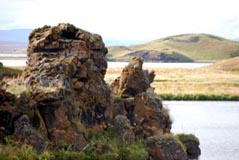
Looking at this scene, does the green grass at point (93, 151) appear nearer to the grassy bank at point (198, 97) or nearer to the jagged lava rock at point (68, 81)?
the jagged lava rock at point (68, 81)

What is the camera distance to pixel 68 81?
39781 mm

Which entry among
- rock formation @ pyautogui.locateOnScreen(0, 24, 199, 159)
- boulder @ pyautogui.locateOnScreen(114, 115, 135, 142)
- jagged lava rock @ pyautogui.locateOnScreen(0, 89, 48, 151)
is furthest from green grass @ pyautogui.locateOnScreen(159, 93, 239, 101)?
jagged lava rock @ pyautogui.locateOnScreen(0, 89, 48, 151)

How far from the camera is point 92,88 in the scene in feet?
137

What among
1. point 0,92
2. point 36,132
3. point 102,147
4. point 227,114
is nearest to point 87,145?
point 102,147

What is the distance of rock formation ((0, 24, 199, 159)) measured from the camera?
120ft

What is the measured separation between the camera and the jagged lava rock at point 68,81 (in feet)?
124

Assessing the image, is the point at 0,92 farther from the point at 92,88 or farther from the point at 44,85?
the point at 92,88

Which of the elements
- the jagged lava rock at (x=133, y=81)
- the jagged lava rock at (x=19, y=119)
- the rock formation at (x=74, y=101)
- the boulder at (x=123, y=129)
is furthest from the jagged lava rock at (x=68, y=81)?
the jagged lava rock at (x=133, y=81)

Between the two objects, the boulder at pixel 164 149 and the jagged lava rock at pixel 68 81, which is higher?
the jagged lava rock at pixel 68 81

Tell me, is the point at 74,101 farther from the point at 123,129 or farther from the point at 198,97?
the point at 198,97

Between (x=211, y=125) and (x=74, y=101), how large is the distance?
93.1 ft

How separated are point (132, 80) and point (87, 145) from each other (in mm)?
10371

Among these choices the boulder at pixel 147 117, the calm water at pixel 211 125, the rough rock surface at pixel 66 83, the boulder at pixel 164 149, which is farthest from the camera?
the calm water at pixel 211 125

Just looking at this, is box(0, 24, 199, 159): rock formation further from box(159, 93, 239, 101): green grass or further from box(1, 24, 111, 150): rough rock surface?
box(159, 93, 239, 101): green grass
